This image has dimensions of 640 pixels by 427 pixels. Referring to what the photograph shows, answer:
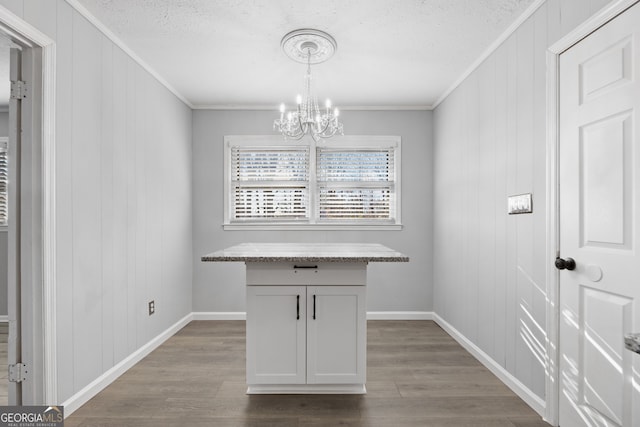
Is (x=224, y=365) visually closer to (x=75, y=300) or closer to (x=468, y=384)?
(x=75, y=300)

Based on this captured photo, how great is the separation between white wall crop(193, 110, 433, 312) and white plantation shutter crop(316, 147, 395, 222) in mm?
191

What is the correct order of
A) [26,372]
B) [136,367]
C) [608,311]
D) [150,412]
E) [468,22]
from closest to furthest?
[608,311]
[26,372]
[150,412]
[468,22]
[136,367]

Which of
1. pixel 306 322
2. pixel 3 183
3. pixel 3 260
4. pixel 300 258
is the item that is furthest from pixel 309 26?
pixel 3 260

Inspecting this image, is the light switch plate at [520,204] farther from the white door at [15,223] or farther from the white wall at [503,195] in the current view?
the white door at [15,223]

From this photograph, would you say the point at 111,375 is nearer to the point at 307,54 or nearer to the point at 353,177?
the point at 307,54

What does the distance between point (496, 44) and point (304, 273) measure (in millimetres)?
2263

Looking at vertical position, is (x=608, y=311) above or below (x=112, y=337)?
above

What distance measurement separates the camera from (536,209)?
2326mm

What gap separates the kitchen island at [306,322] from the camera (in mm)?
2402

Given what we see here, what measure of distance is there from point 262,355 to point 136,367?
1294 mm

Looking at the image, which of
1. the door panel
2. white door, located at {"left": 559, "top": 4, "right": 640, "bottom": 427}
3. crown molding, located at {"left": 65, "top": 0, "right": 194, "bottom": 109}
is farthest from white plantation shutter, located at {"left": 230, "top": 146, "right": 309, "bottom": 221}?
the door panel

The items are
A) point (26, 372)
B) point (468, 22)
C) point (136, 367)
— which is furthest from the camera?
point (136, 367)

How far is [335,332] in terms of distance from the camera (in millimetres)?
2412

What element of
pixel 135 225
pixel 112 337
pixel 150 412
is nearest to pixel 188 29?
pixel 135 225
